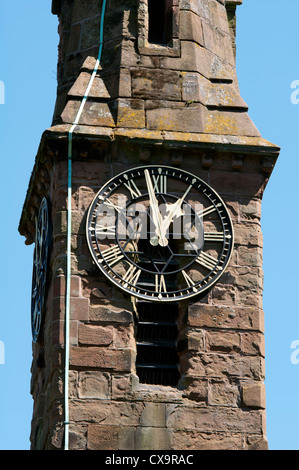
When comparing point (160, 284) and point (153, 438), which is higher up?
point (160, 284)

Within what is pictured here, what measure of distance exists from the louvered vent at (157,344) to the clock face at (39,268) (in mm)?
1508

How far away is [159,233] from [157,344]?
1.39 metres

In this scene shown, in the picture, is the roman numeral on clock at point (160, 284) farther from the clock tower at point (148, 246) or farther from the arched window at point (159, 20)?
the arched window at point (159, 20)

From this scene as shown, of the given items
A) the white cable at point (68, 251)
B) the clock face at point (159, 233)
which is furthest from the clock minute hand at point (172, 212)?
the white cable at point (68, 251)

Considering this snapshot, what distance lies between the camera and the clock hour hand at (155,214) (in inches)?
1079

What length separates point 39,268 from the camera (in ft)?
94.4

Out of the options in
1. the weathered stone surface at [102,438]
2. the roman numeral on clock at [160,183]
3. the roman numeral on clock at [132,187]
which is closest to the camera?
the weathered stone surface at [102,438]

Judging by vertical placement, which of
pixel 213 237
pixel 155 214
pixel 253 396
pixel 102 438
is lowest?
pixel 102 438

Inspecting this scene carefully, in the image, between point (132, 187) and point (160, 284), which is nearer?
point (160, 284)

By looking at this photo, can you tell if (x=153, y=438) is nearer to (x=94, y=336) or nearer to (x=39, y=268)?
(x=94, y=336)

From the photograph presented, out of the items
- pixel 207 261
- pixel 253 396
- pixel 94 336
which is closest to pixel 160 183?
pixel 207 261

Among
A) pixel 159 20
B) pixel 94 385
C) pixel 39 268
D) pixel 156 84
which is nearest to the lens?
pixel 94 385

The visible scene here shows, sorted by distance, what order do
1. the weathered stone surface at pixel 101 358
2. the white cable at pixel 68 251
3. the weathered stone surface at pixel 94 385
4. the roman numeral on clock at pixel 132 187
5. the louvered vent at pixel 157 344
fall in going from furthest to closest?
the roman numeral on clock at pixel 132 187
the louvered vent at pixel 157 344
the weathered stone surface at pixel 101 358
the weathered stone surface at pixel 94 385
the white cable at pixel 68 251

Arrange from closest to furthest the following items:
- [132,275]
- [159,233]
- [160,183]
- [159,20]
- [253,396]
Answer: [253,396]
[132,275]
[159,233]
[160,183]
[159,20]
